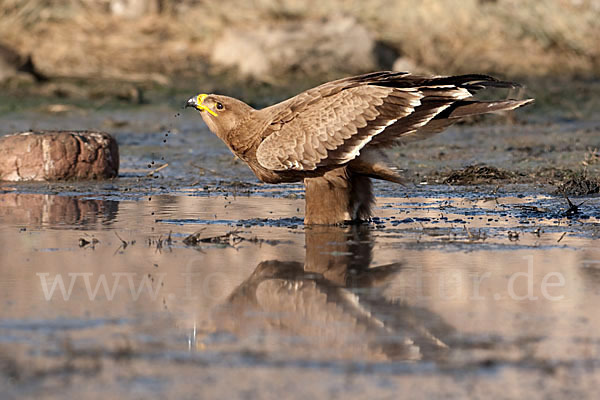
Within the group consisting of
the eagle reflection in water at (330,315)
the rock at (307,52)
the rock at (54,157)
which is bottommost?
the eagle reflection in water at (330,315)

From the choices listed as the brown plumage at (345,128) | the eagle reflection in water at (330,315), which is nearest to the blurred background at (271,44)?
the brown plumage at (345,128)

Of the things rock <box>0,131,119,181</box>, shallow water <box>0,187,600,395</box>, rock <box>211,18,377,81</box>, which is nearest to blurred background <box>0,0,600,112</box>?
rock <box>211,18,377,81</box>

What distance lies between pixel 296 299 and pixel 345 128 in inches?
98.9

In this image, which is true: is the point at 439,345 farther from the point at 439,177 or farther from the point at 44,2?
the point at 44,2

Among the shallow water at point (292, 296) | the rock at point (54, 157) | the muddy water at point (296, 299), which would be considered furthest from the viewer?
the rock at point (54, 157)

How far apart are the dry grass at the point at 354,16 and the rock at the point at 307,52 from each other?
2.55ft

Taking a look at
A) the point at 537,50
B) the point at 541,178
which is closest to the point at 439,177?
the point at 541,178

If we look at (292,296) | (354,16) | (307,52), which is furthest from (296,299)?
(354,16)

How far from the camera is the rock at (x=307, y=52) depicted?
56.7ft

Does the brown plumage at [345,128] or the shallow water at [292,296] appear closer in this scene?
the shallow water at [292,296]

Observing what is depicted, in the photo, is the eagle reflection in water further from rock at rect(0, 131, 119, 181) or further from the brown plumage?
rock at rect(0, 131, 119, 181)

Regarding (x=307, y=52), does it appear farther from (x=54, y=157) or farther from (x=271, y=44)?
(x=54, y=157)

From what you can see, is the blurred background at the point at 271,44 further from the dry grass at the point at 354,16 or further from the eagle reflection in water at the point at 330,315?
the eagle reflection in water at the point at 330,315

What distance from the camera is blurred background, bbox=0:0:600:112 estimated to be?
56.2 feet
